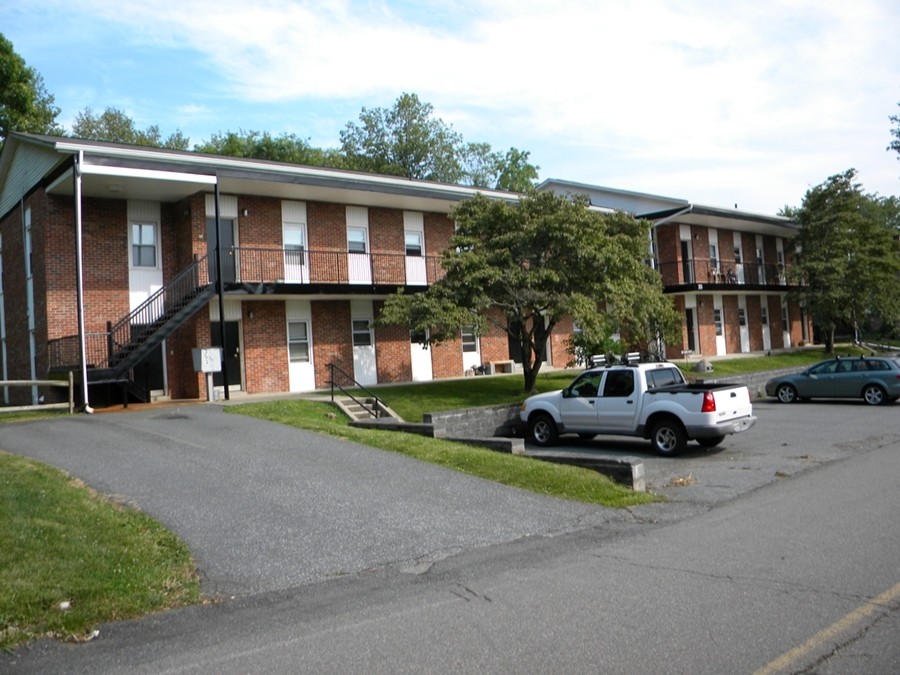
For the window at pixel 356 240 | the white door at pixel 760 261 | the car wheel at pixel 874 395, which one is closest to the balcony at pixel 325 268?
the window at pixel 356 240

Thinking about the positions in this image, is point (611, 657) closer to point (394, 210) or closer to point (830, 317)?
point (394, 210)

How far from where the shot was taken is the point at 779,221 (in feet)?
129

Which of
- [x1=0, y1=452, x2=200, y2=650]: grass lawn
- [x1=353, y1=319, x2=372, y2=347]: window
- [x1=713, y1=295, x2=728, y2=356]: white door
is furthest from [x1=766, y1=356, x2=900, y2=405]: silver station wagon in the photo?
[x1=0, y1=452, x2=200, y2=650]: grass lawn

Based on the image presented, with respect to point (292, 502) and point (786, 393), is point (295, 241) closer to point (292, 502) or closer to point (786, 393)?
point (786, 393)

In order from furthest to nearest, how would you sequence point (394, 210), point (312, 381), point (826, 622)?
point (394, 210) → point (312, 381) → point (826, 622)

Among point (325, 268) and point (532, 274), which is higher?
point (325, 268)

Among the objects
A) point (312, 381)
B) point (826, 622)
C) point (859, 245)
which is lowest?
point (826, 622)

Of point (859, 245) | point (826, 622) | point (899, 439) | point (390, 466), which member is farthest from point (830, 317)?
point (826, 622)

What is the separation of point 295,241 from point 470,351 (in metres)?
7.52

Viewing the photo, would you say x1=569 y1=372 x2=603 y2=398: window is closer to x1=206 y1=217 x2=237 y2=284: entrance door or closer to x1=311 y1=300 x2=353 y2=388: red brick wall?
x1=311 y1=300 x2=353 y2=388: red brick wall

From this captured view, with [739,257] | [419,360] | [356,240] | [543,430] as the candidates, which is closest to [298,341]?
[356,240]

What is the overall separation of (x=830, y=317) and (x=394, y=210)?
21.5 m

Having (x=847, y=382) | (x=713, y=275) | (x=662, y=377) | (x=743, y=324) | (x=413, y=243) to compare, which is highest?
(x=413, y=243)

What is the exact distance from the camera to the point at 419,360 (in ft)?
87.4
